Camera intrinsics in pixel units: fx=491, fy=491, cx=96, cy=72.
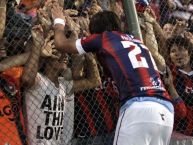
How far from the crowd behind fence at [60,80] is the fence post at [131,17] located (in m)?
0.13

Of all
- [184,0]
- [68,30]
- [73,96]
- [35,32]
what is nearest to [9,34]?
[35,32]

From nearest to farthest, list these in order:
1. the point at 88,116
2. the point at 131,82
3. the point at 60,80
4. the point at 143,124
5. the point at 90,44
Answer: the point at 143,124, the point at 131,82, the point at 90,44, the point at 60,80, the point at 88,116

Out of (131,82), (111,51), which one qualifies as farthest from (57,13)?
(131,82)

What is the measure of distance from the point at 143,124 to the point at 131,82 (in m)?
0.33

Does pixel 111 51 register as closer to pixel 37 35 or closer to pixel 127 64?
pixel 127 64

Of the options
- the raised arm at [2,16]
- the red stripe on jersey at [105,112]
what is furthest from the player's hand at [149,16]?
the raised arm at [2,16]

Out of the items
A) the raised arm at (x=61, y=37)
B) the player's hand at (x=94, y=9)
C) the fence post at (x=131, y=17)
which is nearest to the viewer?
the raised arm at (x=61, y=37)

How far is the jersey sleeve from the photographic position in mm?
3688

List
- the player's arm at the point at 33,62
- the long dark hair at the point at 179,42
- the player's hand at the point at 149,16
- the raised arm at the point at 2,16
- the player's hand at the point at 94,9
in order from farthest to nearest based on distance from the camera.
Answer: the long dark hair at the point at 179,42
the player's hand at the point at 149,16
the player's hand at the point at 94,9
the player's arm at the point at 33,62
the raised arm at the point at 2,16

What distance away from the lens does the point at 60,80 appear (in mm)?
4500

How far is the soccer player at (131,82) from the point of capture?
11.4 ft

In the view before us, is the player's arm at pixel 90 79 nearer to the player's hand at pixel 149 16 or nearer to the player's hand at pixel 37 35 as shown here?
the player's hand at pixel 37 35

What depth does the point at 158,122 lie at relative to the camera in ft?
11.4

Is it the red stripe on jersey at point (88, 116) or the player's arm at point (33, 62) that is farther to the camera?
the red stripe on jersey at point (88, 116)
